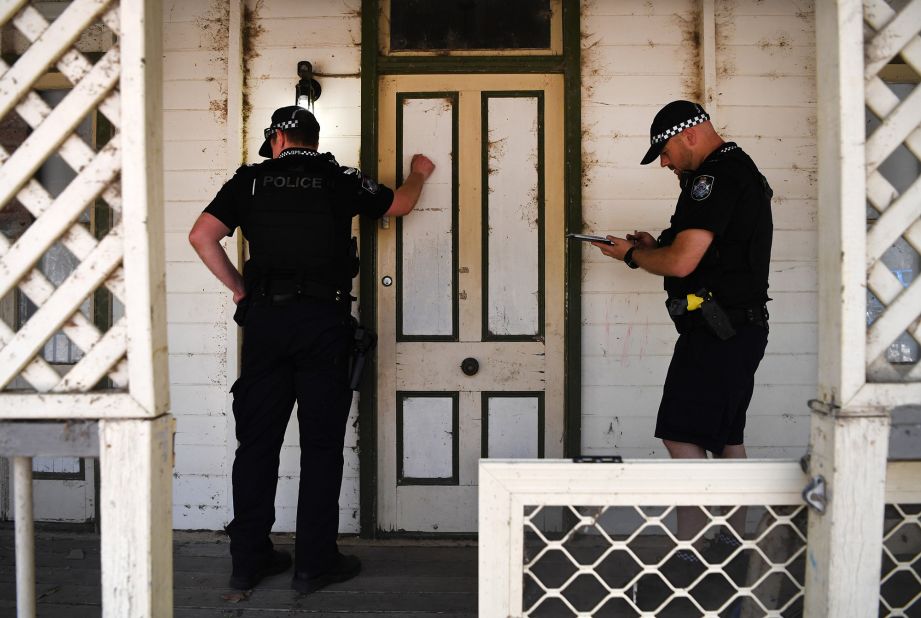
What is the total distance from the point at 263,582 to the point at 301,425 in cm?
73

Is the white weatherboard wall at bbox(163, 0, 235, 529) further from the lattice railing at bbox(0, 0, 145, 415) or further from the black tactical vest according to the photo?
the lattice railing at bbox(0, 0, 145, 415)

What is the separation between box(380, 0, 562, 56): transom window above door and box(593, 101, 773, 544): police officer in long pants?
115cm

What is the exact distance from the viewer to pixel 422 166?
12.4 ft

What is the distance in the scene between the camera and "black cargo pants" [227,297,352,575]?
127 inches

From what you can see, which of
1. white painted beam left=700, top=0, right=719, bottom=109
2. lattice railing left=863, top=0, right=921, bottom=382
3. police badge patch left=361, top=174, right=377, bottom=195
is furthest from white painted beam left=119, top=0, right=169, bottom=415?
white painted beam left=700, top=0, right=719, bottom=109

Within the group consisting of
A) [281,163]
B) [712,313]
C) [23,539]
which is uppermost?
[281,163]

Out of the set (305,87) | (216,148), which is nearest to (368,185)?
(305,87)

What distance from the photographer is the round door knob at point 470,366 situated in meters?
3.87

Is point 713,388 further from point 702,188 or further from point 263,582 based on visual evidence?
point 263,582

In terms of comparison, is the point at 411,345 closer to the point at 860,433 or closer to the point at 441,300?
the point at 441,300

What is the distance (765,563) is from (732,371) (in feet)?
2.74

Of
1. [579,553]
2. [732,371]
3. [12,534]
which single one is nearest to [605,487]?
[732,371]

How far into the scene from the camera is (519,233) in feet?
12.7

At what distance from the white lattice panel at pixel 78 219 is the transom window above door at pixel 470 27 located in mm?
2077
